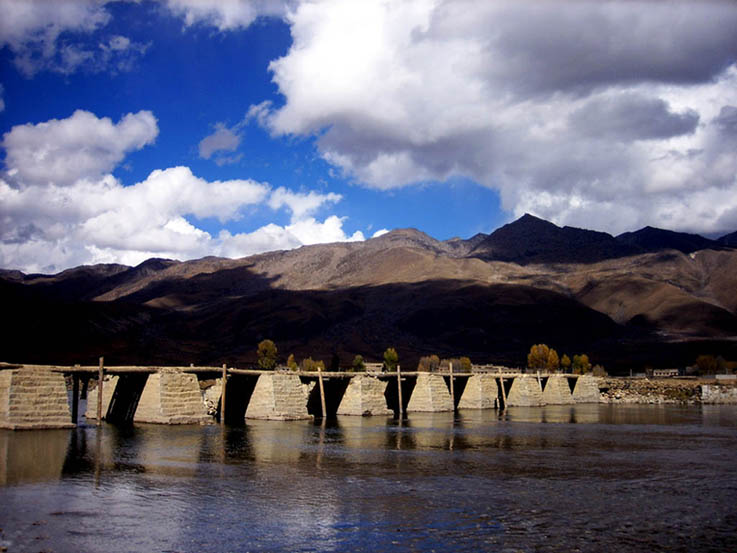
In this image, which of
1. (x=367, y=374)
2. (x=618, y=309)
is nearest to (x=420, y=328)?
(x=618, y=309)

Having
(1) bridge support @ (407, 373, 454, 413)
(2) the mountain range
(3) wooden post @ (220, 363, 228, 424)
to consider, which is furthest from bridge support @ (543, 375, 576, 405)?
(2) the mountain range

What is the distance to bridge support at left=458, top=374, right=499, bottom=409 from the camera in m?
61.9

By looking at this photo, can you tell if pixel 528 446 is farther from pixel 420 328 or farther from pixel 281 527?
pixel 420 328

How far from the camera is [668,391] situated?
268ft

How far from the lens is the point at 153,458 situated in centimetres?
2569

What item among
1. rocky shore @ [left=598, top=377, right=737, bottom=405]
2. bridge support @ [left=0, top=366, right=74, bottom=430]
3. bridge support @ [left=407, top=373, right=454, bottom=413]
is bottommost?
rocky shore @ [left=598, top=377, right=737, bottom=405]

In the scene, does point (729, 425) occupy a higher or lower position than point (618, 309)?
lower

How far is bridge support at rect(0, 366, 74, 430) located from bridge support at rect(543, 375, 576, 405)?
53.3 metres

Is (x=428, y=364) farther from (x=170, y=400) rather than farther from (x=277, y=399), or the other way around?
(x=170, y=400)

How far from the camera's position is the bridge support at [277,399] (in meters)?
42.0

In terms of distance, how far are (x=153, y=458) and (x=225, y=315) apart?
494 feet

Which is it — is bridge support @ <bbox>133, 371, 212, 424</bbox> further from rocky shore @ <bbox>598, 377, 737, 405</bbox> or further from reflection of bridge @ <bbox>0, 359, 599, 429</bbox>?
rocky shore @ <bbox>598, 377, 737, 405</bbox>

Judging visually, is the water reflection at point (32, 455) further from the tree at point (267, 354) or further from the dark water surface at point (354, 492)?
the tree at point (267, 354)

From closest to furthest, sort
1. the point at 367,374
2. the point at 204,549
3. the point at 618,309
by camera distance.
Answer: the point at 204,549 < the point at 367,374 < the point at 618,309
